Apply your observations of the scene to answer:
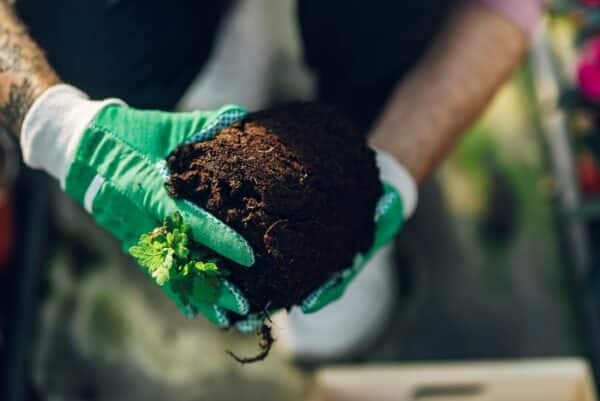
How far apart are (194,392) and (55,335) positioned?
0.38 m

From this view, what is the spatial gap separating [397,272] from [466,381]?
0.36 m

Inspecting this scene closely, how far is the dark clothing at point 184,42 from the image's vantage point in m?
1.03

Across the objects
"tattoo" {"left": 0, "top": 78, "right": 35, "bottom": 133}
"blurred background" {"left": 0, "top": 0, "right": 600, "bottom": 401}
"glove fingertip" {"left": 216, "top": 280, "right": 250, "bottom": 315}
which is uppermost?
"glove fingertip" {"left": 216, "top": 280, "right": 250, "bottom": 315}

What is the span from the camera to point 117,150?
35.2 inches

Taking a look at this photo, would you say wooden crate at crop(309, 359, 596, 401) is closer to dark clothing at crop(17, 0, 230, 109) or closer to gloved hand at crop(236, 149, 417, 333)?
gloved hand at crop(236, 149, 417, 333)

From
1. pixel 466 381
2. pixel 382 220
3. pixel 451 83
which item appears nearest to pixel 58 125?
pixel 382 220

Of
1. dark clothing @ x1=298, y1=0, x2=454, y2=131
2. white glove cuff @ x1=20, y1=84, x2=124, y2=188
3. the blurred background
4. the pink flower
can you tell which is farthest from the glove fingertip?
the pink flower

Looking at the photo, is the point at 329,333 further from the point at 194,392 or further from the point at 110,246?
the point at 110,246

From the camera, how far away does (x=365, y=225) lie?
94 cm

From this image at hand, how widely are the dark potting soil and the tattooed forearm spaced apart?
255mm

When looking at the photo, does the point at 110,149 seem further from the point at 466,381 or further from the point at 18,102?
the point at 466,381

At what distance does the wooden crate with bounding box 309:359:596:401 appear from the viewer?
140cm

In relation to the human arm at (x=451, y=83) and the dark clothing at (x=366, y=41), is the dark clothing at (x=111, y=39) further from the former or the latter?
the human arm at (x=451, y=83)

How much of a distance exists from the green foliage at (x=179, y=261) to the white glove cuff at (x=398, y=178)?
364 millimetres
